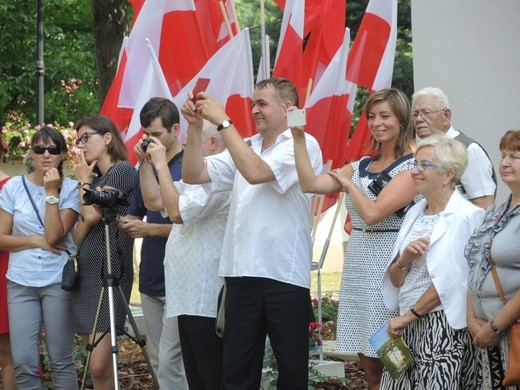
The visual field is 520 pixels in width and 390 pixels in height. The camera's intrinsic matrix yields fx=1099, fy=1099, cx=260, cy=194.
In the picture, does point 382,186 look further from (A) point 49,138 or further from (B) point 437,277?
(A) point 49,138

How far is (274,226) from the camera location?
583 cm

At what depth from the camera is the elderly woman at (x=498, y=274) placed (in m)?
5.16

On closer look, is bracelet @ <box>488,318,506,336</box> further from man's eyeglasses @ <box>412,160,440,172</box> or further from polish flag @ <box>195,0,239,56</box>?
polish flag @ <box>195,0,239,56</box>

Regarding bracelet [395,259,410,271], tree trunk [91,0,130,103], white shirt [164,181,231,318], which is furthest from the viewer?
tree trunk [91,0,130,103]

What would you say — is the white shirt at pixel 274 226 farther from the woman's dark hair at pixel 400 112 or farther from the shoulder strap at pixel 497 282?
the shoulder strap at pixel 497 282

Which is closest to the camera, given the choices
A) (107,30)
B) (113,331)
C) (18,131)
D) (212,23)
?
(113,331)

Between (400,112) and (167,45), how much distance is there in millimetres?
3552

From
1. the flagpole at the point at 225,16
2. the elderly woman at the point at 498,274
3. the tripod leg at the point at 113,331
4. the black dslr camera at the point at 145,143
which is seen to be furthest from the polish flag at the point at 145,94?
the elderly woman at the point at 498,274

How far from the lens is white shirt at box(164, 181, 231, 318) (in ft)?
20.9

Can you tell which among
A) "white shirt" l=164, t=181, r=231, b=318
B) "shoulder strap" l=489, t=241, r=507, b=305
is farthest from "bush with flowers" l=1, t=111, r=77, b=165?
"shoulder strap" l=489, t=241, r=507, b=305

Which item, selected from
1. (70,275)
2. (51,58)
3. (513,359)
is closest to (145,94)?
(70,275)

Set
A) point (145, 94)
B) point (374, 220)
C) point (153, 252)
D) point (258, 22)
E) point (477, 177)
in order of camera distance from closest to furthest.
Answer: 1. point (374, 220)
2. point (477, 177)
3. point (153, 252)
4. point (145, 94)
5. point (258, 22)

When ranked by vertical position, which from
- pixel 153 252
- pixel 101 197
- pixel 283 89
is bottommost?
pixel 153 252

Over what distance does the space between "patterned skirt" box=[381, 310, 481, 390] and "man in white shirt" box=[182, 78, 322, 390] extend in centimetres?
61
